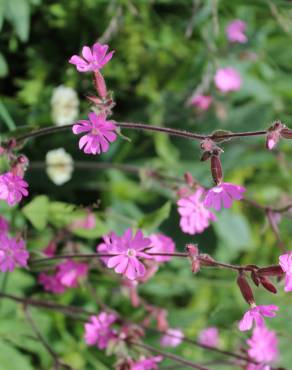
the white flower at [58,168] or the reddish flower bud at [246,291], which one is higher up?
the white flower at [58,168]

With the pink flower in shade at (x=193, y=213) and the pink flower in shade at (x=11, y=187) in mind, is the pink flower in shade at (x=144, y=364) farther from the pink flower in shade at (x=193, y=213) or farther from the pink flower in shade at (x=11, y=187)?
the pink flower in shade at (x=11, y=187)

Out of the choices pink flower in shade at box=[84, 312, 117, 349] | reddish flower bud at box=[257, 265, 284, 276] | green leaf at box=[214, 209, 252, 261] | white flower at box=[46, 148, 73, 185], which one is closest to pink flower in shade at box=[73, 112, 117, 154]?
reddish flower bud at box=[257, 265, 284, 276]

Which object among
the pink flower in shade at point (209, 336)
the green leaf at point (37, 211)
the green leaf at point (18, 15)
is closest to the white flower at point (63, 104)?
the green leaf at point (18, 15)

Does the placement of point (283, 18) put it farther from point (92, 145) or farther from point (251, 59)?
point (92, 145)

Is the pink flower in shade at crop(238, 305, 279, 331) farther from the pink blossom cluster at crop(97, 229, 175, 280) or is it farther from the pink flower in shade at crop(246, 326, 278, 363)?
the pink flower in shade at crop(246, 326, 278, 363)

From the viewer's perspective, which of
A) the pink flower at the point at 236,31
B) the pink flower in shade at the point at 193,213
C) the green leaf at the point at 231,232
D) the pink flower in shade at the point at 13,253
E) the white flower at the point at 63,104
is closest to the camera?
the pink flower in shade at the point at 13,253

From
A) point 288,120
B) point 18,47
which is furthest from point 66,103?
point 288,120

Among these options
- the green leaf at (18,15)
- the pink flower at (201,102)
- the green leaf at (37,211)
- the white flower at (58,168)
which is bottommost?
the green leaf at (37,211)
